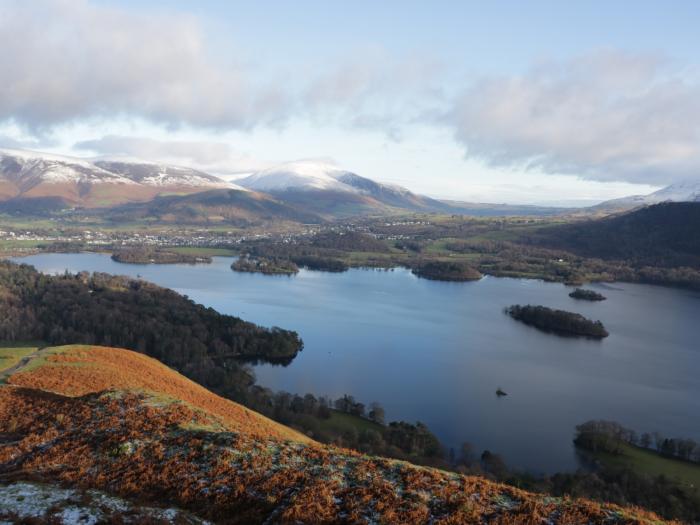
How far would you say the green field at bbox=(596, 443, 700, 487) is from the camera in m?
32.9

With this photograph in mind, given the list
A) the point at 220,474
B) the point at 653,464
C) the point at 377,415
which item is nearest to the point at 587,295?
the point at 653,464

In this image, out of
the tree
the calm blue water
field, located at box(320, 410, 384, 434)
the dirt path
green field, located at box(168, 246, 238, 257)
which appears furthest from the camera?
green field, located at box(168, 246, 238, 257)

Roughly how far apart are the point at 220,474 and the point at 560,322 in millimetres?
76554

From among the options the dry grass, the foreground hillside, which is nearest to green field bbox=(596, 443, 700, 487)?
the dry grass

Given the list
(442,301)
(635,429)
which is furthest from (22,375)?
(442,301)

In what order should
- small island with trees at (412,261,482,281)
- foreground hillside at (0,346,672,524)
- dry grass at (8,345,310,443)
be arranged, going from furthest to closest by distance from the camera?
small island with trees at (412,261,482,281), dry grass at (8,345,310,443), foreground hillside at (0,346,672,524)

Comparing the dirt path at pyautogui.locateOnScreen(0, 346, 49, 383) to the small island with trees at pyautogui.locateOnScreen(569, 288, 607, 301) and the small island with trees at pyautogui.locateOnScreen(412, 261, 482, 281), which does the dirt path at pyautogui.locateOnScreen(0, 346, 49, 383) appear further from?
the small island with trees at pyautogui.locateOnScreen(412, 261, 482, 281)

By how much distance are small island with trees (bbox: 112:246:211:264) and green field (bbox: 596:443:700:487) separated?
125 m

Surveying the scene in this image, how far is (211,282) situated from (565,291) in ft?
268

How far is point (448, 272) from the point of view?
125375 mm

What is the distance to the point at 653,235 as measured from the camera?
156 meters

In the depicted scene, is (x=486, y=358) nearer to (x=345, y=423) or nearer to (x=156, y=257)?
(x=345, y=423)

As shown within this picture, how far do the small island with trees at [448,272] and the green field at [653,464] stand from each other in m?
85.4

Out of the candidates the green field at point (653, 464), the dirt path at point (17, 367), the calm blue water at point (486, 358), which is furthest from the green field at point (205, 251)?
the green field at point (653, 464)
